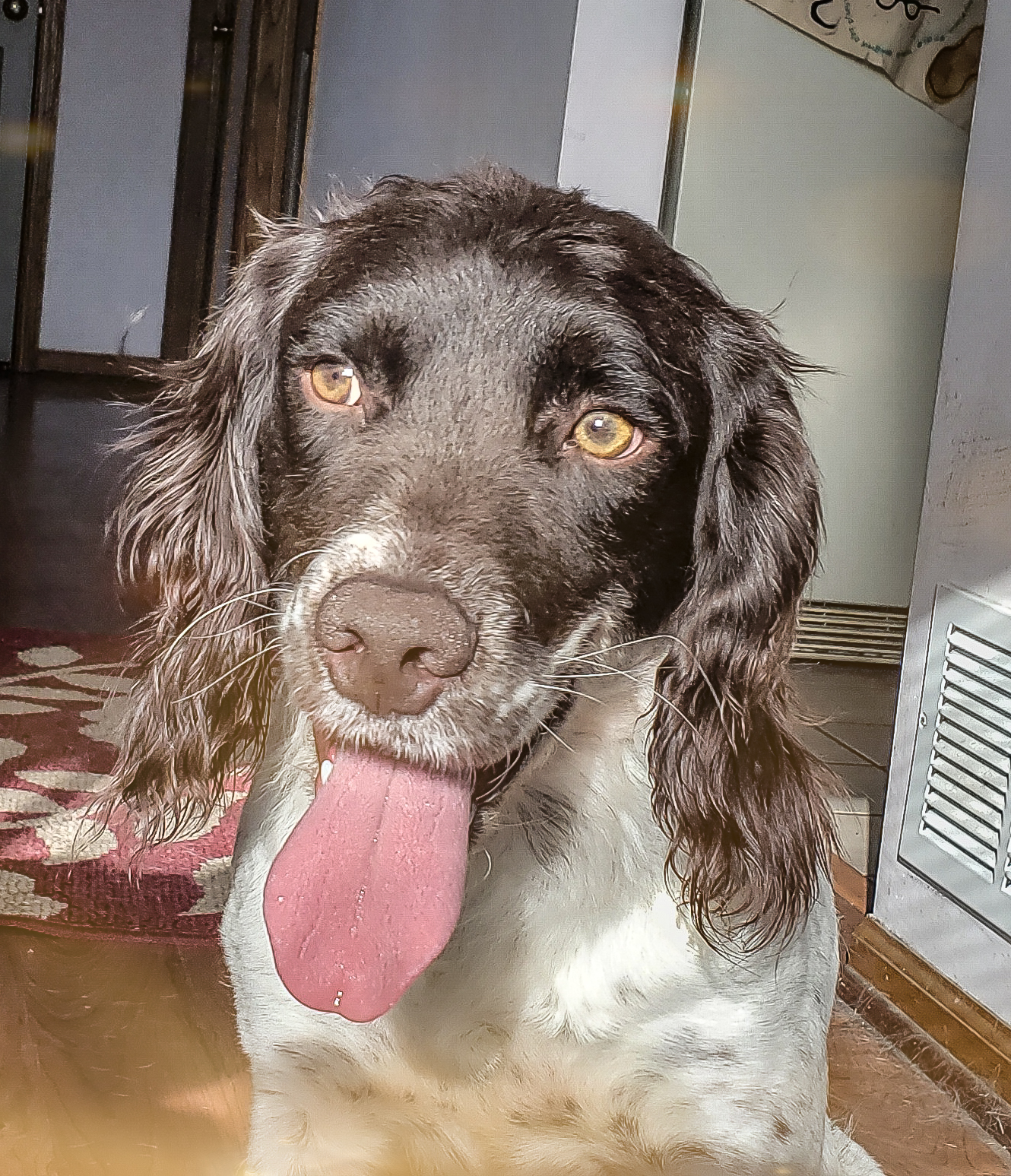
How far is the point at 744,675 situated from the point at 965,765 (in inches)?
20.5

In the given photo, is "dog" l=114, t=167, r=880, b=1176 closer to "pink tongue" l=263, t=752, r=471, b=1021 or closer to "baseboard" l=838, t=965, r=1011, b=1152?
"pink tongue" l=263, t=752, r=471, b=1021

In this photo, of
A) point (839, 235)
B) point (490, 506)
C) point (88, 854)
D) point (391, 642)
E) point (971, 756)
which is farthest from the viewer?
point (88, 854)

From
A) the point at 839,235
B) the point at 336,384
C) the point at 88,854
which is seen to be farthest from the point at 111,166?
the point at 336,384

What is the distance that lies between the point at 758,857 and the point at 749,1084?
0.46 ft

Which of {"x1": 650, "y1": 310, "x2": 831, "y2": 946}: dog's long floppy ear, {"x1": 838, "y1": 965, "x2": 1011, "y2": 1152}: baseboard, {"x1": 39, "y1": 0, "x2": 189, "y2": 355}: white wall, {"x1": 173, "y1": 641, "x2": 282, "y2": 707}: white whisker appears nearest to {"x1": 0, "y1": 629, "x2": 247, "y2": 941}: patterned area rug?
{"x1": 173, "y1": 641, "x2": 282, "y2": 707}: white whisker

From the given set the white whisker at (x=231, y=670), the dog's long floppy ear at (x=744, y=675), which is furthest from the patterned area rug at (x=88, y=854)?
the dog's long floppy ear at (x=744, y=675)

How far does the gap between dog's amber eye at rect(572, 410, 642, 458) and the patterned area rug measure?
1.51 ft

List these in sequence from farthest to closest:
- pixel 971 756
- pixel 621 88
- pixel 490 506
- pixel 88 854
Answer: pixel 88 854 → pixel 971 756 → pixel 621 88 → pixel 490 506

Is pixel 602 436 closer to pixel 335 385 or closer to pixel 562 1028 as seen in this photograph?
pixel 335 385

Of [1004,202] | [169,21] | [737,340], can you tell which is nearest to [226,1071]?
[737,340]

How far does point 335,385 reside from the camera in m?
0.81

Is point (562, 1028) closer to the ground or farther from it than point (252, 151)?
closer to the ground

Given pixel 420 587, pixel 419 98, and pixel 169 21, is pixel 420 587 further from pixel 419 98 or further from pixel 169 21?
pixel 169 21

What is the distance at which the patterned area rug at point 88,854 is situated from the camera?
1368 mm
